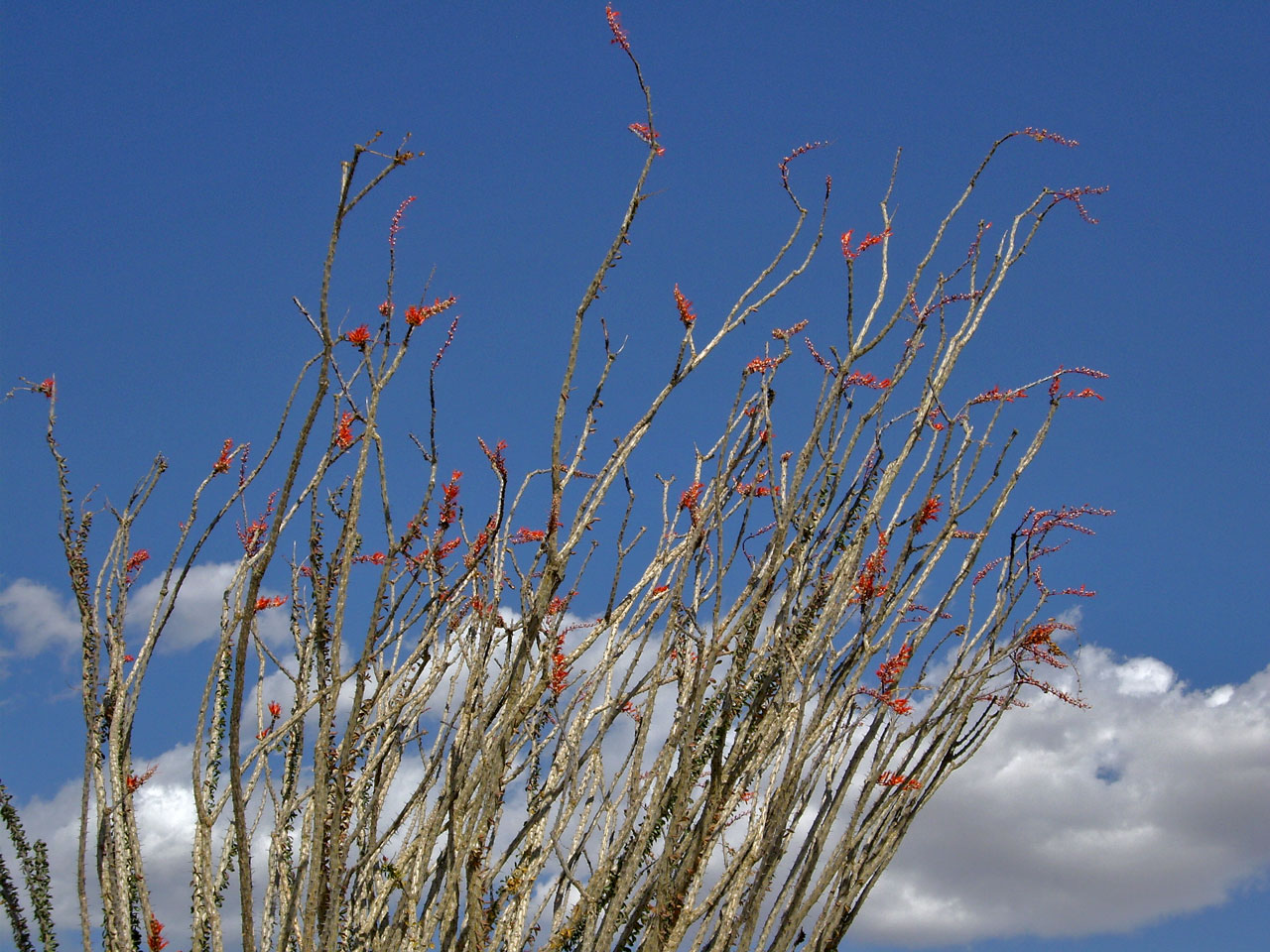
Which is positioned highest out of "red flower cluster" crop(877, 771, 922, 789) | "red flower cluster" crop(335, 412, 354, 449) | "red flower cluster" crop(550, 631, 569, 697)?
"red flower cluster" crop(335, 412, 354, 449)

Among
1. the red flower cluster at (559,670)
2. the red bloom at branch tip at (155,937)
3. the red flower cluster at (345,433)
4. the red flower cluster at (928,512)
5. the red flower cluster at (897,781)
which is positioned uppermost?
the red flower cluster at (345,433)

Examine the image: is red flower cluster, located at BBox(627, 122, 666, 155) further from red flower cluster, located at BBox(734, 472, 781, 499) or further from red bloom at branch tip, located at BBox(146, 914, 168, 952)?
A: red bloom at branch tip, located at BBox(146, 914, 168, 952)

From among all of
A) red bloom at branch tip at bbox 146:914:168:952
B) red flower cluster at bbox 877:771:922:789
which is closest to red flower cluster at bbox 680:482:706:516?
red flower cluster at bbox 877:771:922:789

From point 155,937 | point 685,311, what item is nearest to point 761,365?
point 685,311

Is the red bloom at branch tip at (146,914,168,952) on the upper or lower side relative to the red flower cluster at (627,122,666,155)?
lower

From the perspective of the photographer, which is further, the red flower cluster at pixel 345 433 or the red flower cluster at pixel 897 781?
the red flower cluster at pixel 345 433

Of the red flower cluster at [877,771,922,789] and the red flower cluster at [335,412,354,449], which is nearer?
the red flower cluster at [877,771,922,789]

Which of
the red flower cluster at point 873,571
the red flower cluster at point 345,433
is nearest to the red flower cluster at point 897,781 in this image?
the red flower cluster at point 873,571

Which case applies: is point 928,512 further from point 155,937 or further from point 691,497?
point 155,937

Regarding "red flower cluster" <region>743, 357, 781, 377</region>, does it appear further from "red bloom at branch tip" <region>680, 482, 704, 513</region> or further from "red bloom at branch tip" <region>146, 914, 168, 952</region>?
"red bloom at branch tip" <region>146, 914, 168, 952</region>

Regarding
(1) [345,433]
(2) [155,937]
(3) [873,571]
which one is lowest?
(2) [155,937]

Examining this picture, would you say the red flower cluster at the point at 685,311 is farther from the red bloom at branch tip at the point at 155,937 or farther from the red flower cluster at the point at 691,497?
the red bloom at branch tip at the point at 155,937

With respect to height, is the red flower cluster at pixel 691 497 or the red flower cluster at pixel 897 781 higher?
the red flower cluster at pixel 691 497

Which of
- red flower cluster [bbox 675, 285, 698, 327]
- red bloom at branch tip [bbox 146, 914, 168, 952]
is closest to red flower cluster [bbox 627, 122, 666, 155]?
red flower cluster [bbox 675, 285, 698, 327]
